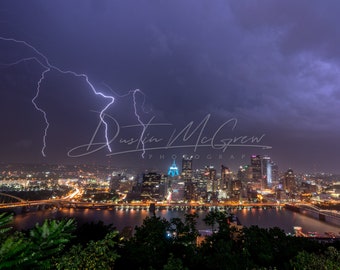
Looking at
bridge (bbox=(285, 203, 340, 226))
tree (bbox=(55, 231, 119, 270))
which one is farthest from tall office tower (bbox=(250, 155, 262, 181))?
tree (bbox=(55, 231, 119, 270))

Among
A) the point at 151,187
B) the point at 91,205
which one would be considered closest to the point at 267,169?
the point at 151,187

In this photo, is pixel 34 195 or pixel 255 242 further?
pixel 34 195

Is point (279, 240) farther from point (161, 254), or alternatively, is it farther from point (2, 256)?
point (2, 256)

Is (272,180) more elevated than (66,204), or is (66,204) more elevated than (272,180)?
(272,180)

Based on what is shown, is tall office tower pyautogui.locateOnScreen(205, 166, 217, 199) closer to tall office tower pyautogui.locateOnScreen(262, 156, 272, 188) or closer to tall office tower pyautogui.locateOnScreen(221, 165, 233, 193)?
tall office tower pyautogui.locateOnScreen(221, 165, 233, 193)

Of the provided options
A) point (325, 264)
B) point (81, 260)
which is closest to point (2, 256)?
point (81, 260)

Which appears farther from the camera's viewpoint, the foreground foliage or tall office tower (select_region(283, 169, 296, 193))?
tall office tower (select_region(283, 169, 296, 193))

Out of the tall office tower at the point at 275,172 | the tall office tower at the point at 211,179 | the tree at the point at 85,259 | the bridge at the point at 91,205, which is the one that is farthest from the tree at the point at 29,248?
the tall office tower at the point at 275,172

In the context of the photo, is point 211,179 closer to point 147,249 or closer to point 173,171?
point 173,171
